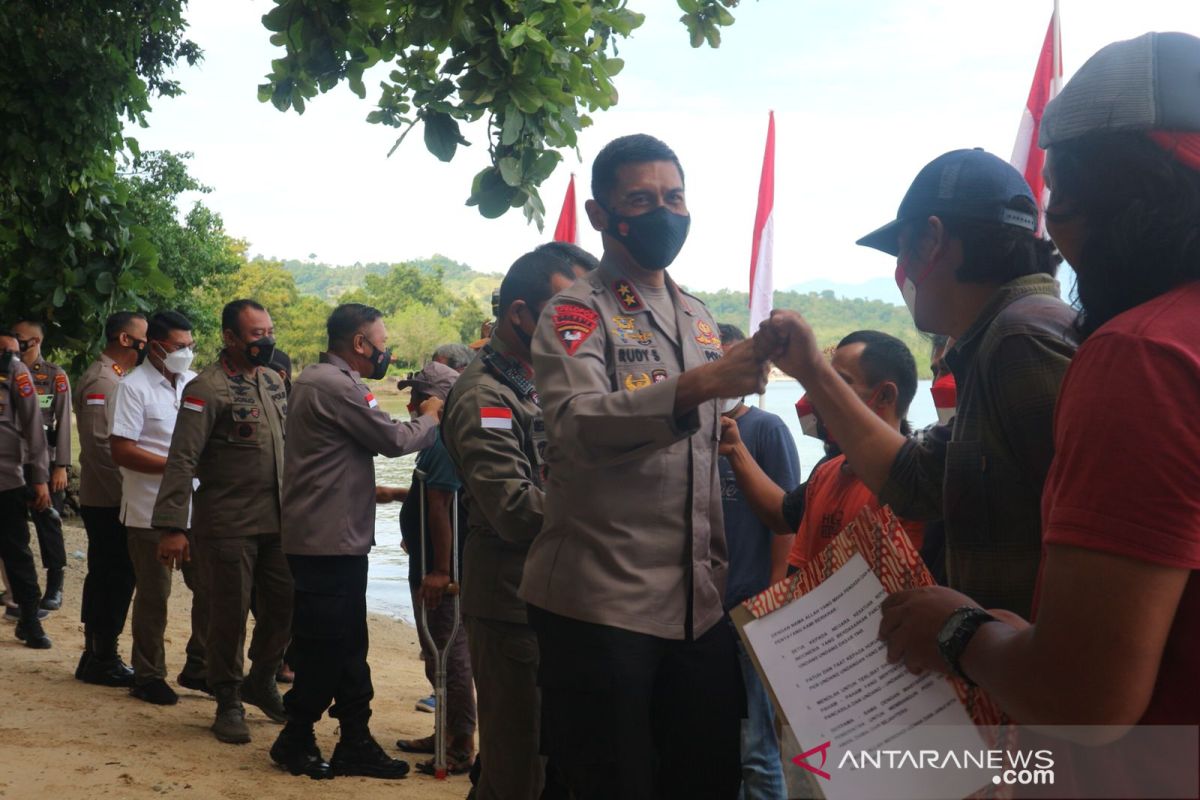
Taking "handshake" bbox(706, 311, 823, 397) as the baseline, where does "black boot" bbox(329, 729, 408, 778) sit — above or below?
below

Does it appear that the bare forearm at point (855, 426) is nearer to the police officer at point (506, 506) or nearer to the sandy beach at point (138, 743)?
the police officer at point (506, 506)

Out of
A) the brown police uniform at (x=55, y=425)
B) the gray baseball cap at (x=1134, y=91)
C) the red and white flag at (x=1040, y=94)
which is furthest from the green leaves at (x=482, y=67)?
the brown police uniform at (x=55, y=425)

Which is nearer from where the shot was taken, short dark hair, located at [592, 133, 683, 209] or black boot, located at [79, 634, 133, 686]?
short dark hair, located at [592, 133, 683, 209]

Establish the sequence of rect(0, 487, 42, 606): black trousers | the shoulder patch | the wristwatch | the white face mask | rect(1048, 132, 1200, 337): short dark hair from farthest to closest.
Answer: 1. rect(0, 487, 42, 606): black trousers
2. the white face mask
3. the shoulder patch
4. the wristwatch
5. rect(1048, 132, 1200, 337): short dark hair

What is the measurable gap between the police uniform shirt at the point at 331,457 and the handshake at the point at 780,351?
10.5 ft

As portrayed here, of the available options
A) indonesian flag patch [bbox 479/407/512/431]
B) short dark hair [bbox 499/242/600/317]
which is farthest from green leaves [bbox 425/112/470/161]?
indonesian flag patch [bbox 479/407/512/431]

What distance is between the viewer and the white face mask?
6707 millimetres

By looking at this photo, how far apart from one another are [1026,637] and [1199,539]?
261 millimetres

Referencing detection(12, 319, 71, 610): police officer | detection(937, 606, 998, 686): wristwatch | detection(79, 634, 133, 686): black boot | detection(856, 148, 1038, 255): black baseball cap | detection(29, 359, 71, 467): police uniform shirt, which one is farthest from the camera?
detection(29, 359, 71, 467): police uniform shirt

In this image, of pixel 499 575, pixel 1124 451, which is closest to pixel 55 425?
pixel 499 575

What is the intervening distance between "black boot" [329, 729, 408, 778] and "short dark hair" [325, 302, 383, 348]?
1.84 metres

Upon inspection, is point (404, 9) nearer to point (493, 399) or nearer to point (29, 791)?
point (493, 399)

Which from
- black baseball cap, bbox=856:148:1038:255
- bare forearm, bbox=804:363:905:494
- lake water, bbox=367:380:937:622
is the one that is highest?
black baseball cap, bbox=856:148:1038:255

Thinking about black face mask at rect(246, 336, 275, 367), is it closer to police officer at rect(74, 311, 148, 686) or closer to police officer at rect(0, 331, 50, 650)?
police officer at rect(74, 311, 148, 686)
